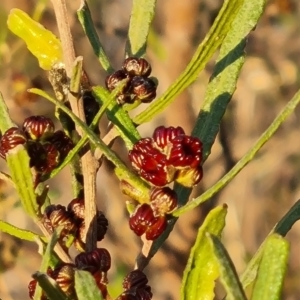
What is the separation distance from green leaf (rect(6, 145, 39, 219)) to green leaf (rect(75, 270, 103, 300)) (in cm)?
13

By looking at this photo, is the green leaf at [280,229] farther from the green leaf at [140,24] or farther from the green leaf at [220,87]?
the green leaf at [140,24]

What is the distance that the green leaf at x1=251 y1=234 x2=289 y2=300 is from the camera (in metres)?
0.47

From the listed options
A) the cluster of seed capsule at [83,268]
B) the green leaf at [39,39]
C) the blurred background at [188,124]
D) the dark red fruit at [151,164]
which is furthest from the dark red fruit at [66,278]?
the blurred background at [188,124]

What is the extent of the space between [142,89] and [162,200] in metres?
0.11

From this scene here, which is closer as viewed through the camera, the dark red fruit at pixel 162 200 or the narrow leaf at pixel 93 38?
the dark red fruit at pixel 162 200

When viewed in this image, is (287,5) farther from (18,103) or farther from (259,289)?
(259,289)

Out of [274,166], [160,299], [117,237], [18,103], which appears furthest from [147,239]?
[274,166]

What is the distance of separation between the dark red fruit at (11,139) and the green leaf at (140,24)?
0.18 metres

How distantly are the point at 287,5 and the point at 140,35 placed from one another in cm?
204

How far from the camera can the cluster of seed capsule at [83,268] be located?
531 millimetres

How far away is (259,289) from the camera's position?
0.48m

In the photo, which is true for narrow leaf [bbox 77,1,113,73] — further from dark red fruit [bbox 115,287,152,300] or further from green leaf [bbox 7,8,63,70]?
dark red fruit [bbox 115,287,152,300]

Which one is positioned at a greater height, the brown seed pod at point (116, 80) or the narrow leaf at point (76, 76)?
the brown seed pod at point (116, 80)

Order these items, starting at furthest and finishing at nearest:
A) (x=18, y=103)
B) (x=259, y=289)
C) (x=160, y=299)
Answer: (x=160, y=299) → (x=18, y=103) → (x=259, y=289)
